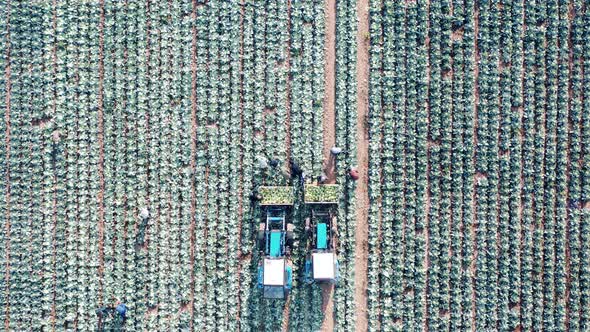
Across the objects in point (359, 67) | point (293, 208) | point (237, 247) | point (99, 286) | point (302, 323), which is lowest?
point (302, 323)

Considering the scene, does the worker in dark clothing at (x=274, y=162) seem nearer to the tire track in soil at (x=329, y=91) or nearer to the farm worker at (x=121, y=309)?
the tire track in soil at (x=329, y=91)

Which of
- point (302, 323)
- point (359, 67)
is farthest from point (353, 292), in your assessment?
point (359, 67)

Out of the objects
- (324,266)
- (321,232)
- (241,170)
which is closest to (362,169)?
(321,232)

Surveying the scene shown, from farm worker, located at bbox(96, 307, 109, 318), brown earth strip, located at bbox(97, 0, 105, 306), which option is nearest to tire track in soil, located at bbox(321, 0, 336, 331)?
brown earth strip, located at bbox(97, 0, 105, 306)

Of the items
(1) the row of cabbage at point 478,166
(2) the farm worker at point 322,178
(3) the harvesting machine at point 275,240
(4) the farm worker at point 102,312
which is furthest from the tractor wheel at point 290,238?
(4) the farm worker at point 102,312

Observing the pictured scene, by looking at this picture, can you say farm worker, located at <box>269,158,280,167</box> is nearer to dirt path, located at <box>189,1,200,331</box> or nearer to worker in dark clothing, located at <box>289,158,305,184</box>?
worker in dark clothing, located at <box>289,158,305,184</box>

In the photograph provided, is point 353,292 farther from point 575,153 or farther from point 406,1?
point 406,1

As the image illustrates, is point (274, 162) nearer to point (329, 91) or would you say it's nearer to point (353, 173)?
point (353, 173)
